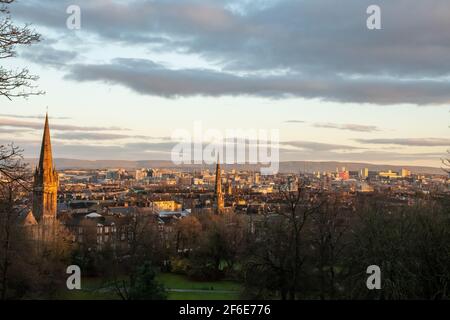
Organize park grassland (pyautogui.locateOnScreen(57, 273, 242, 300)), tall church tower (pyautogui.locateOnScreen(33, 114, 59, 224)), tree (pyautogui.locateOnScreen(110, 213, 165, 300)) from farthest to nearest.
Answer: tall church tower (pyautogui.locateOnScreen(33, 114, 59, 224)), park grassland (pyautogui.locateOnScreen(57, 273, 242, 300)), tree (pyautogui.locateOnScreen(110, 213, 165, 300))

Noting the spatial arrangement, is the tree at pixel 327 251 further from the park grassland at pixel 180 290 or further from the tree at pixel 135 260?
the tree at pixel 135 260

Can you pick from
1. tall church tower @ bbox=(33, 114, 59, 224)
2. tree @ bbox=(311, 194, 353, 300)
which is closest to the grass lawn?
tree @ bbox=(311, 194, 353, 300)

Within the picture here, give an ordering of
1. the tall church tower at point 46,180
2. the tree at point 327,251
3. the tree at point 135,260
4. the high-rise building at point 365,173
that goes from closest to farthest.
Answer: the tree at point 327,251 < the tree at point 135,260 < the tall church tower at point 46,180 < the high-rise building at point 365,173

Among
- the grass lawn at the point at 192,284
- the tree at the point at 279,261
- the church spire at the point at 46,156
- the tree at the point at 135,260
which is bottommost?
the grass lawn at the point at 192,284

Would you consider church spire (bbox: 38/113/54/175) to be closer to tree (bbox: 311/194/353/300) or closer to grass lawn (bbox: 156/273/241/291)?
grass lawn (bbox: 156/273/241/291)

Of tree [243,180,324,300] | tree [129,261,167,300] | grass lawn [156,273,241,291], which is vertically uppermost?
tree [243,180,324,300]

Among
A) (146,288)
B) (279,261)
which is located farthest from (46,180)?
Result: (279,261)

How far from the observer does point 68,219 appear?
70875 mm

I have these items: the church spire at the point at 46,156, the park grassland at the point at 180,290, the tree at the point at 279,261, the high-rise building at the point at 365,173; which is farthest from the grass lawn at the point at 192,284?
the high-rise building at the point at 365,173

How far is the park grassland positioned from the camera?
30.8 m

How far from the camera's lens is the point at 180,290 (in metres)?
36.9

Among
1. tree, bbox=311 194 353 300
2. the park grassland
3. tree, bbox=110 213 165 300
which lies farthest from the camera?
the park grassland

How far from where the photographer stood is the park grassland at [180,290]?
101ft

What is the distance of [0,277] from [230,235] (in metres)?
22.6
